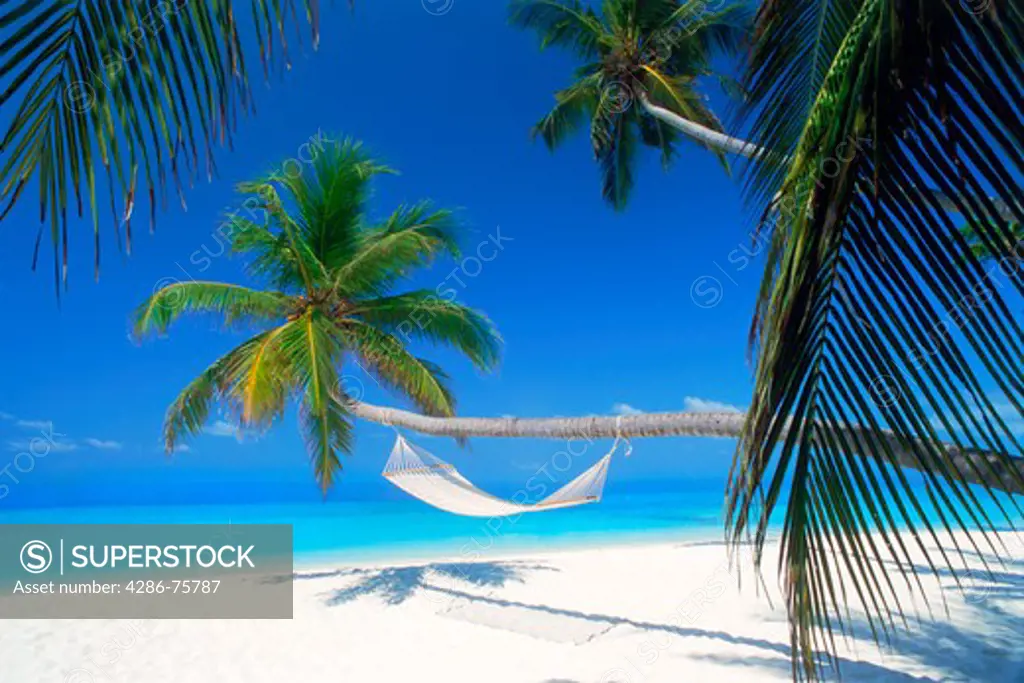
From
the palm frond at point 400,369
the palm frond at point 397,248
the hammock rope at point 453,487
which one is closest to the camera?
the hammock rope at point 453,487

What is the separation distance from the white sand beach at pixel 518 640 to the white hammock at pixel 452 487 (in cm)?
68

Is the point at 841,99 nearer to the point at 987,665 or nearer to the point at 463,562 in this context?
the point at 987,665

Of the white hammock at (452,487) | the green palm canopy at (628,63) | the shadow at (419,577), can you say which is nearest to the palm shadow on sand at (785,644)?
the shadow at (419,577)

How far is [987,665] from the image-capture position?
2891 mm

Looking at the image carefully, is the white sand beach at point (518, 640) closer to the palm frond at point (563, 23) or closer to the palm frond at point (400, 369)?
the palm frond at point (400, 369)

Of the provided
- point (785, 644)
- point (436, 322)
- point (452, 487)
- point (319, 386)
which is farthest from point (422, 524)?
point (785, 644)

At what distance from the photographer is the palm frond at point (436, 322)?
498cm

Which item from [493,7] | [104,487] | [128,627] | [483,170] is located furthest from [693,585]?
[104,487]

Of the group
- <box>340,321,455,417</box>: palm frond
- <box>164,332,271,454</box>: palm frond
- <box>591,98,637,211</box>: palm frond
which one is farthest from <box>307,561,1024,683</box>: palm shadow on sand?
<box>591,98,637,211</box>: palm frond

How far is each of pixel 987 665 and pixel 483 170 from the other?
13.3 m

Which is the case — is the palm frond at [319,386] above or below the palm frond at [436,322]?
below

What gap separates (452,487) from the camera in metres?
4.38

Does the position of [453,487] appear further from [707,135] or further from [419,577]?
[707,135]

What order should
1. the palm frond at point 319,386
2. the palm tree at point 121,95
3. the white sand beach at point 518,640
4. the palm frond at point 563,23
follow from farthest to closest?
1. the palm frond at point 563,23
2. the palm frond at point 319,386
3. the white sand beach at point 518,640
4. the palm tree at point 121,95
